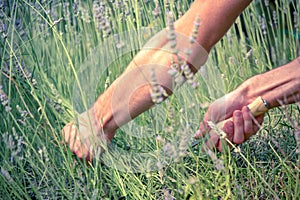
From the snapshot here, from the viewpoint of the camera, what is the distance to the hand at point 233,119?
1.47 metres

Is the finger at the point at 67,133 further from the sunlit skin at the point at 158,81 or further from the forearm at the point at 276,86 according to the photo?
the forearm at the point at 276,86

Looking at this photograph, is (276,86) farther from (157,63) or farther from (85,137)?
(85,137)

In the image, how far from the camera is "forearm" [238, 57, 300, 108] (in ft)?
5.09

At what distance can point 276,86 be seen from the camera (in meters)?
1.58

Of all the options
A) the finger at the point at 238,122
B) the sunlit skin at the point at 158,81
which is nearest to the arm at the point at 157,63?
the sunlit skin at the point at 158,81

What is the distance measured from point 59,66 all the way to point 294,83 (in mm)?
1032

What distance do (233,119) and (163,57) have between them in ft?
0.80

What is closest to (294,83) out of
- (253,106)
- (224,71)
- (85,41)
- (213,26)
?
(253,106)

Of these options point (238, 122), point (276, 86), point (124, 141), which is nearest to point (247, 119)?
point (238, 122)

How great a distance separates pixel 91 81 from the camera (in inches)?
85.7

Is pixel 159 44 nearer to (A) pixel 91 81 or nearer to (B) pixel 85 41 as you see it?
(A) pixel 91 81

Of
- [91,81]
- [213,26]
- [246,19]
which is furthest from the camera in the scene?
[246,19]

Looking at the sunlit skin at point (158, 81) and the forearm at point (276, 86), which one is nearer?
the sunlit skin at point (158, 81)

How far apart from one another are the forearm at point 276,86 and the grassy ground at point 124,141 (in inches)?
2.6
